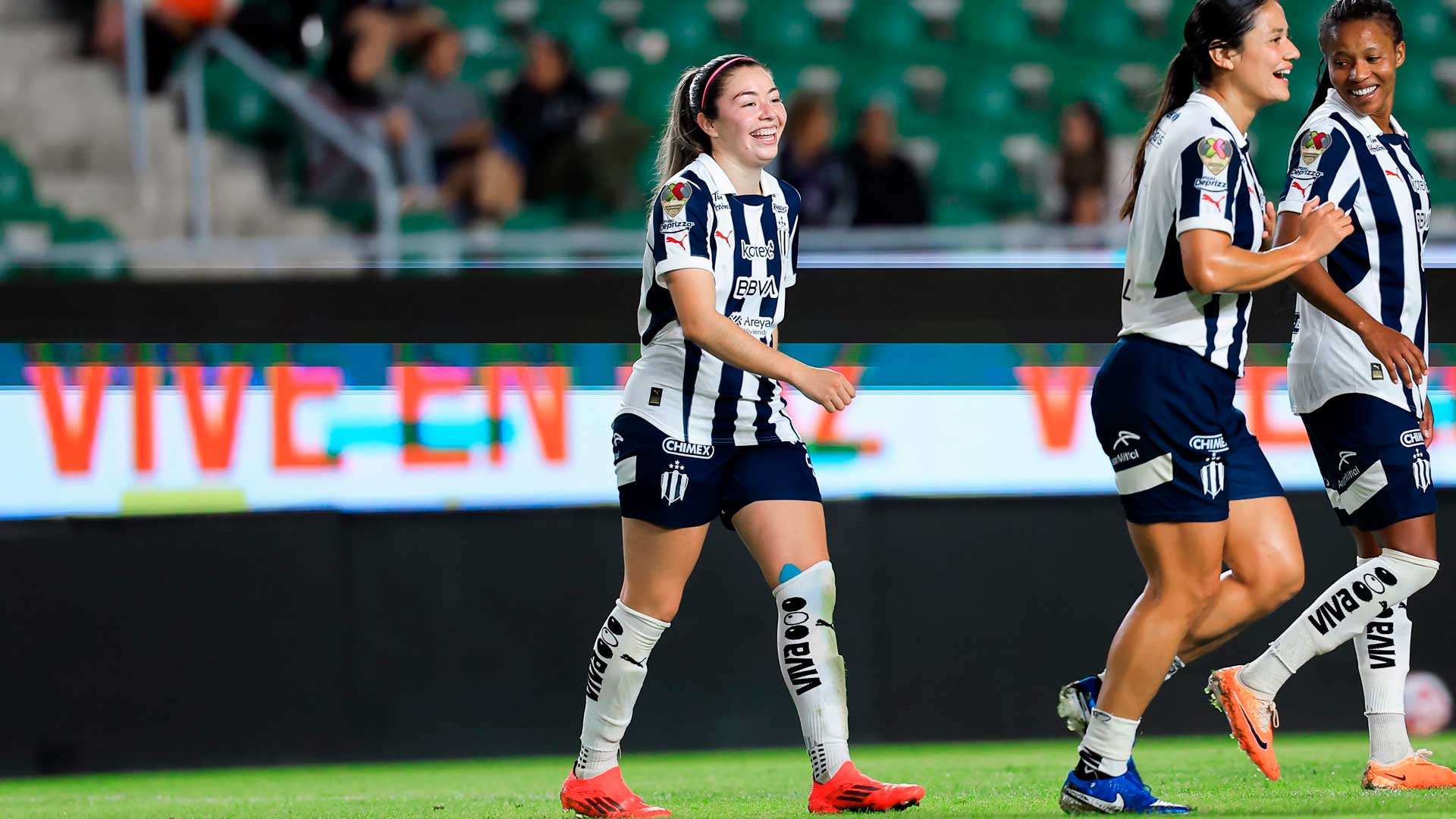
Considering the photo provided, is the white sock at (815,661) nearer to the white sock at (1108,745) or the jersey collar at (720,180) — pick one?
the white sock at (1108,745)

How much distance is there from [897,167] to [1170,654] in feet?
16.1

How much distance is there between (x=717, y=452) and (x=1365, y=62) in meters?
1.89

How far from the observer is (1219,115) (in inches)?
147

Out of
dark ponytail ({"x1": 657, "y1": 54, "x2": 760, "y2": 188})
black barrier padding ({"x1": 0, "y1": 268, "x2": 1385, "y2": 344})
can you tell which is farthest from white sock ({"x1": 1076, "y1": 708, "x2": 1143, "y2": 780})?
black barrier padding ({"x1": 0, "y1": 268, "x2": 1385, "y2": 344})

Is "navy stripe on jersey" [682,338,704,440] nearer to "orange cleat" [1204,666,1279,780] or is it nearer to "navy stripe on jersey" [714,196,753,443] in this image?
"navy stripe on jersey" [714,196,753,443]

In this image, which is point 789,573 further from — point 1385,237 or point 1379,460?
point 1385,237

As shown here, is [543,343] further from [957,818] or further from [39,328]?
[957,818]

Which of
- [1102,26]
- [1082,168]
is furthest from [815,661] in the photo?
[1102,26]

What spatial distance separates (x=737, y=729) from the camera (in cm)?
639

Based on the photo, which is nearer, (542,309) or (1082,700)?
(1082,700)

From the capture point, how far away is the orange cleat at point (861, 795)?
12.8 ft

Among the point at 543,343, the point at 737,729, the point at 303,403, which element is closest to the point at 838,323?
the point at 543,343

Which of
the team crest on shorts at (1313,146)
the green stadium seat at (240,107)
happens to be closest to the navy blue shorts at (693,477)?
the team crest on shorts at (1313,146)

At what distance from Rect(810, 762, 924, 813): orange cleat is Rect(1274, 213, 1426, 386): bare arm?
1.49 meters
